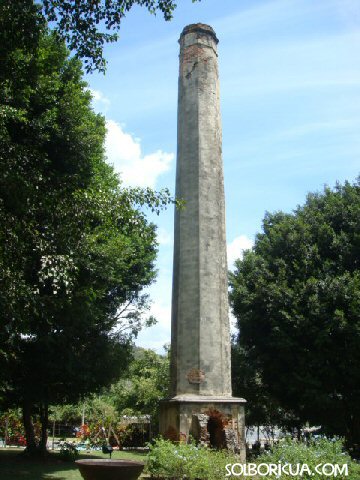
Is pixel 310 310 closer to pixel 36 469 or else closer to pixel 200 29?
pixel 36 469

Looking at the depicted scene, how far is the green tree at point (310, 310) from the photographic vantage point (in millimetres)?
17766

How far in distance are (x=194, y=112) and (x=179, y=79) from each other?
1.86m

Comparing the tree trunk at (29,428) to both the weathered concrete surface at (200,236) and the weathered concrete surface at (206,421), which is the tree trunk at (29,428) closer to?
the weathered concrete surface at (206,421)

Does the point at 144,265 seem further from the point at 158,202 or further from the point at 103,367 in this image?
the point at 158,202

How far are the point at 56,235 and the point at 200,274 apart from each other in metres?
7.07

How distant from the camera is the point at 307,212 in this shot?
70.9 ft

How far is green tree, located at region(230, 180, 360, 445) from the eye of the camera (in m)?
17.8

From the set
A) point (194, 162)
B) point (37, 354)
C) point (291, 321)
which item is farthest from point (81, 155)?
point (291, 321)

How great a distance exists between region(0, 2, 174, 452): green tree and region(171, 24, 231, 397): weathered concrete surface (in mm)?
1918

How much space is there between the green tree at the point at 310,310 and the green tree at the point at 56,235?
4793mm

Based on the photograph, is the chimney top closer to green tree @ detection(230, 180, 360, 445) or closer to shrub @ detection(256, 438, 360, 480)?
green tree @ detection(230, 180, 360, 445)

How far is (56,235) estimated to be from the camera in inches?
369

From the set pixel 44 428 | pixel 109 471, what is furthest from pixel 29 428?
pixel 109 471

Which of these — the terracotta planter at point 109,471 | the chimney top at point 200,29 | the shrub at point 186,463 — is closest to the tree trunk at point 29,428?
the shrub at point 186,463
